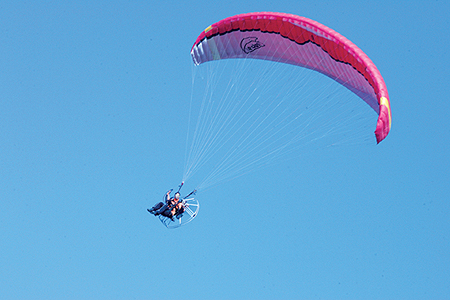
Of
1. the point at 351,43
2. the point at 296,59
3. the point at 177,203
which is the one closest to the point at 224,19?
the point at 296,59

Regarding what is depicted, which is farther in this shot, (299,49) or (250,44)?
(250,44)

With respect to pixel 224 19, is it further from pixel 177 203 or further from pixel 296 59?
pixel 177 203

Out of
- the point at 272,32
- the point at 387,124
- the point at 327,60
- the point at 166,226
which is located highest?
the point at 272,32

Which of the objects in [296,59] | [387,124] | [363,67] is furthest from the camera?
[296,59]

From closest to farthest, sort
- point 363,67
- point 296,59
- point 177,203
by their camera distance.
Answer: point 363,67 < point 177,203 < point 296,59

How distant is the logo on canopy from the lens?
946 inches

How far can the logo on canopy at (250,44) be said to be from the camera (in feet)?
78.8

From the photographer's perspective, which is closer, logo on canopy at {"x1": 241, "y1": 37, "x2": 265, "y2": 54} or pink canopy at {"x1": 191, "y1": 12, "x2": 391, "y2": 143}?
pink canopy at {"x1": 191, "y1": 12, "x2": 391, "y2": 143}

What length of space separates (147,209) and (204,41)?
21.1 feet

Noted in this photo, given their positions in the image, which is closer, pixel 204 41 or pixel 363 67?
pixel 363 67

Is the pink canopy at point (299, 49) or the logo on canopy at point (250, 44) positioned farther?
the logo on canopy at point (250, 44)

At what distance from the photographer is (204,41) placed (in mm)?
24797

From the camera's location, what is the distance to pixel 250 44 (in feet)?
79.6

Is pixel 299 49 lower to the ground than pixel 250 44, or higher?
lower
